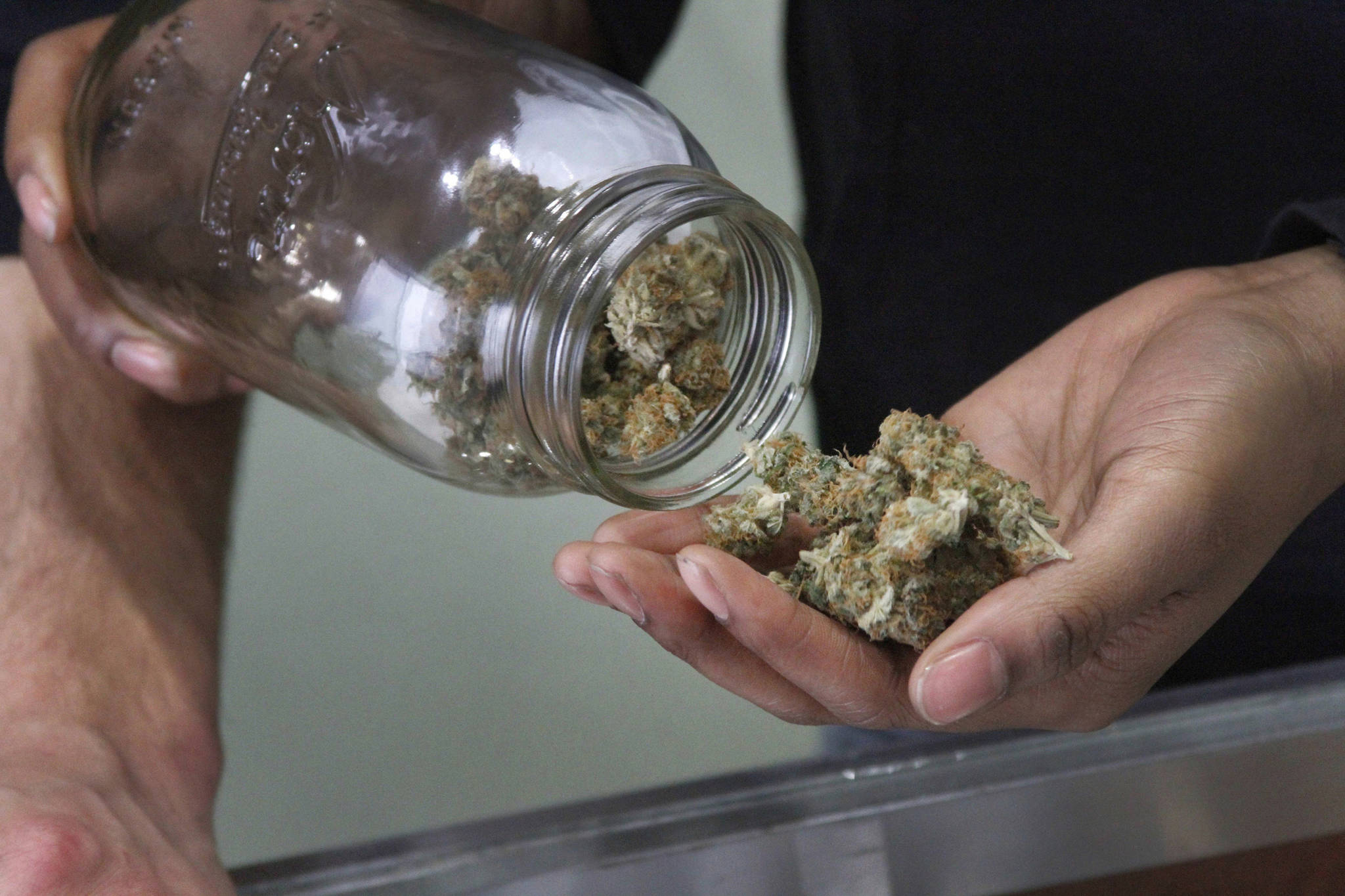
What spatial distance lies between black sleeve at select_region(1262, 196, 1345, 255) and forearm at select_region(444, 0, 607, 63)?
0.54 meters

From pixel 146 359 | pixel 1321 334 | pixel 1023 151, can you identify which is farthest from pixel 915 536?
pixel 1023 151

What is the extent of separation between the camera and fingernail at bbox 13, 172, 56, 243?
0.71 m

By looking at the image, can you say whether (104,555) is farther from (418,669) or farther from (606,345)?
(606,345)

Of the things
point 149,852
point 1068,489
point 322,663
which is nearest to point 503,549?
point 322,663

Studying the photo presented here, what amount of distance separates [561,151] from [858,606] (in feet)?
0.86

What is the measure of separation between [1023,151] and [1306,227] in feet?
1.17

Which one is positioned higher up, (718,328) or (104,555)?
(718,328)

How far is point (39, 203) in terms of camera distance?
2.34ft

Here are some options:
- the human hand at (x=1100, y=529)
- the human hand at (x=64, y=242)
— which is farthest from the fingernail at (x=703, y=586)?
the human hand at (x=64, y=242)

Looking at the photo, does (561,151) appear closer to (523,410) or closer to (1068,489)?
(523,410)

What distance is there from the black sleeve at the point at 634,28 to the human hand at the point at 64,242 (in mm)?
377

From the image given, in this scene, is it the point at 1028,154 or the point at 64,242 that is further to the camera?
the point at 1028,154

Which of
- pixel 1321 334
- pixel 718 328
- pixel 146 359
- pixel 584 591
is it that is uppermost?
pixel 1321 334

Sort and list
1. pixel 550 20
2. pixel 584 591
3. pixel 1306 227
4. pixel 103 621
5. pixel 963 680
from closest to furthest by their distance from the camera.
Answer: pixel 963 680
pixel 584 591
pixel 1306 227
pixel 103 621
pixel 550 20
